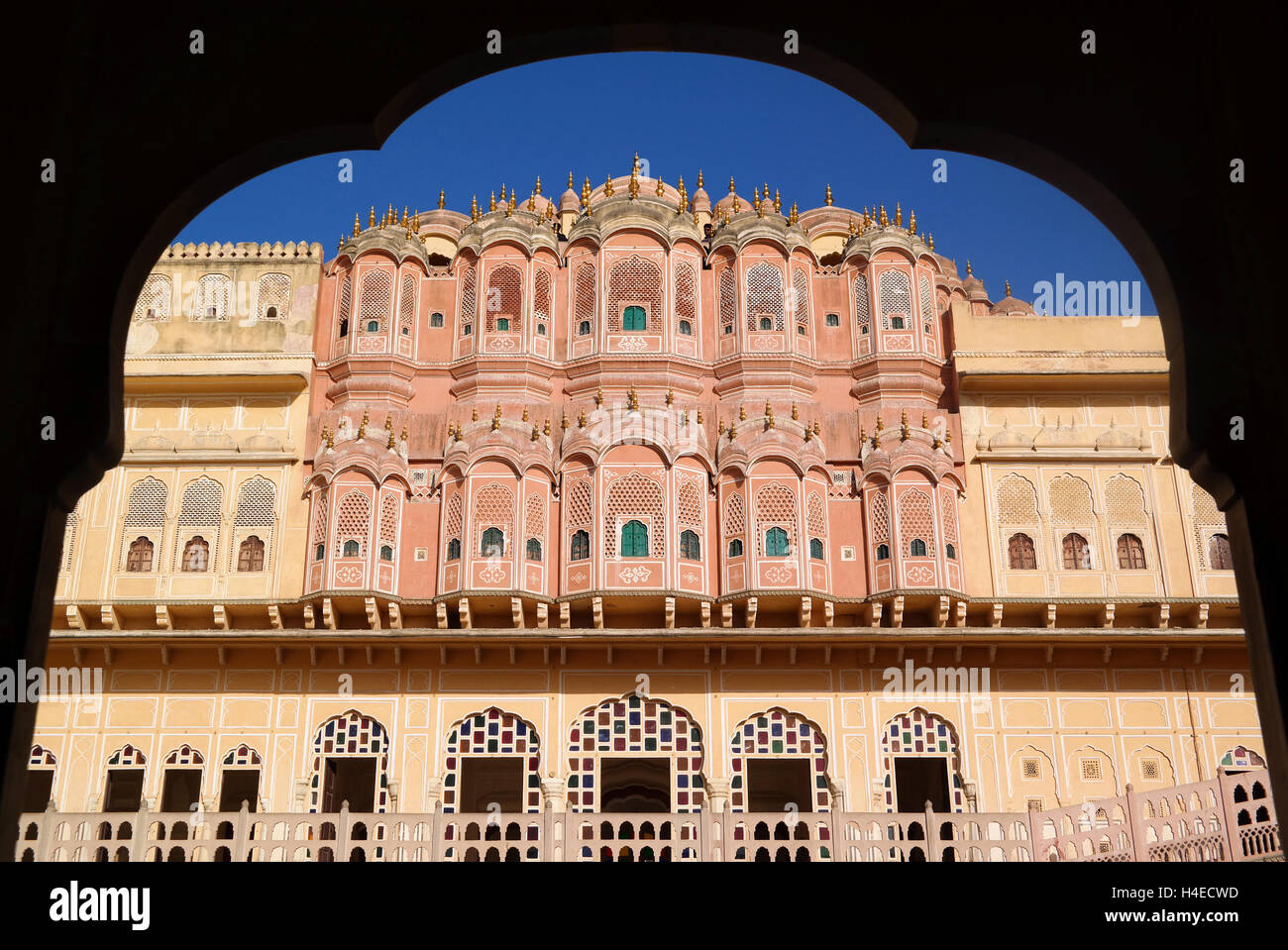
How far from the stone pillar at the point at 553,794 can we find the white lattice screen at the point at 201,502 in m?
6.70

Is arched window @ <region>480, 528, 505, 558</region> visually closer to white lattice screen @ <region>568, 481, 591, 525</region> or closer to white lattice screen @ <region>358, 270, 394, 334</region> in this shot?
white lattice screen @ <region>568, 481, 591, 525</region>

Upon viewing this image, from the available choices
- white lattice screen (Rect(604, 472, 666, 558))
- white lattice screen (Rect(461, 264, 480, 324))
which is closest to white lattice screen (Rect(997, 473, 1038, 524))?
white lattice screen (Rect(604, 472, 666, 558))

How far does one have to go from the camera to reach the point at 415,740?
1884 centimetres

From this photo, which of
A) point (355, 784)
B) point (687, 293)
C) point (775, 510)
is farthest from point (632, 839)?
point (355, 784)

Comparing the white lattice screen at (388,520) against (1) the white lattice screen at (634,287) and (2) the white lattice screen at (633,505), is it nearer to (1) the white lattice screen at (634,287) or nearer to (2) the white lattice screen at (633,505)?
(2) the white lattice screen at (633,505)

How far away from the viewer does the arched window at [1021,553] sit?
20.3 metres

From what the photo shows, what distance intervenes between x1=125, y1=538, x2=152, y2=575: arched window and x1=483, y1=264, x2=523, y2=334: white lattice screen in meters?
6.37

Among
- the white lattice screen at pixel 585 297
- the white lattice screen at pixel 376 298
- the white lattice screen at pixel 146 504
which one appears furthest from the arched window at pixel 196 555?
the white lattice screen at pixel 585 297

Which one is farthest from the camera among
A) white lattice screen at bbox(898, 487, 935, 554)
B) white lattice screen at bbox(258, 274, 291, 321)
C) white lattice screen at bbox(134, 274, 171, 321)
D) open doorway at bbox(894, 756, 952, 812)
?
open doorway at bbox(894, 756, 952, 812)

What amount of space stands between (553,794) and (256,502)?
21.9 ft

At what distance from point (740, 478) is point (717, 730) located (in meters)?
3.96

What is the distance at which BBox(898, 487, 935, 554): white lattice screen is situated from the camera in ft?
65.6

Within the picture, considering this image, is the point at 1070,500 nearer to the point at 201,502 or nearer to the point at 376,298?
the point at 376,298
